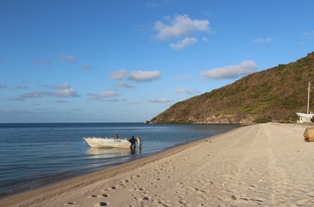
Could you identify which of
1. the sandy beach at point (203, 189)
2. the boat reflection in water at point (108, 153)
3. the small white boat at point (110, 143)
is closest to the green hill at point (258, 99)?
the small white boat at point (110, 143)

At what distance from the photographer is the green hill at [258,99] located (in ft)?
313

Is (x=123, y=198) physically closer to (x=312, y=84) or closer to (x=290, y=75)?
(x=312, y=84)

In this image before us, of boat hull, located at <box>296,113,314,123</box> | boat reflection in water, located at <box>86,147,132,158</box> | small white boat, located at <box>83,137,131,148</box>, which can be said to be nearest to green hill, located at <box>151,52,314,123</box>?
boat hull, located at <box>296,113,314,123</box>

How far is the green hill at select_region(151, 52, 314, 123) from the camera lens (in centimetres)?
9538

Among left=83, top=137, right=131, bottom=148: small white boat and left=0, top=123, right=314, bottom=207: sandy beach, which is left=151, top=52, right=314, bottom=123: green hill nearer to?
left=83, top=137, right=131, bottom=148: small white boat

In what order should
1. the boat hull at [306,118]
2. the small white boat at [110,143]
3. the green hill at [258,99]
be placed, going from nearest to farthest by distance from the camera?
the small white boat at [110,143] → the boat hull at [306,118] → the green hill at [258,99]

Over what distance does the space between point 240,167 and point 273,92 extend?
110m

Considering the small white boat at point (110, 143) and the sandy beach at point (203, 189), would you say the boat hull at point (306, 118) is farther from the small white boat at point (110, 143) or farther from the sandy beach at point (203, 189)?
the sandy beach at point (203, 189)

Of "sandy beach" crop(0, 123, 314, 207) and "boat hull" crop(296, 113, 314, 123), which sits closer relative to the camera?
"sandy beach" crop(0, 123, 314, 207)

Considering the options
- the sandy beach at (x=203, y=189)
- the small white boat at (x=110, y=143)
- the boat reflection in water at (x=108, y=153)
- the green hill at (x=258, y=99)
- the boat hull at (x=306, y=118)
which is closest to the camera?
the sandy beach at (x=203, y=189)

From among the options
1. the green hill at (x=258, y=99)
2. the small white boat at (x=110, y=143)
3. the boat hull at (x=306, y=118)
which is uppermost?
the green hill at (x=258, y=99)

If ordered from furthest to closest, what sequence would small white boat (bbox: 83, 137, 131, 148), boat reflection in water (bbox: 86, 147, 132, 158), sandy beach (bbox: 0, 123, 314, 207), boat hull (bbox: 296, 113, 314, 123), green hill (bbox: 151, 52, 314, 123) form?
1. green hill (bbox: 151, 52, 314, 123)
2. boat hull (bbox: 296, 113, 314, 123)
3. small white boat (bbox: 83, 137, 131, 148)
4. boat reflection in water (bbox: 86, 147, 132, 158)
5. sandy beach (bbox: 0, 123, 314, 207)

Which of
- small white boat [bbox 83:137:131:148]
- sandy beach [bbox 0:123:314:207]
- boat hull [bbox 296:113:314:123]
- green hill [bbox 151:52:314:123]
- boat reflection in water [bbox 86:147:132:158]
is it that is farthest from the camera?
green hill [bbox 151:52:314:123]

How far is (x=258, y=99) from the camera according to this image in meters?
113
